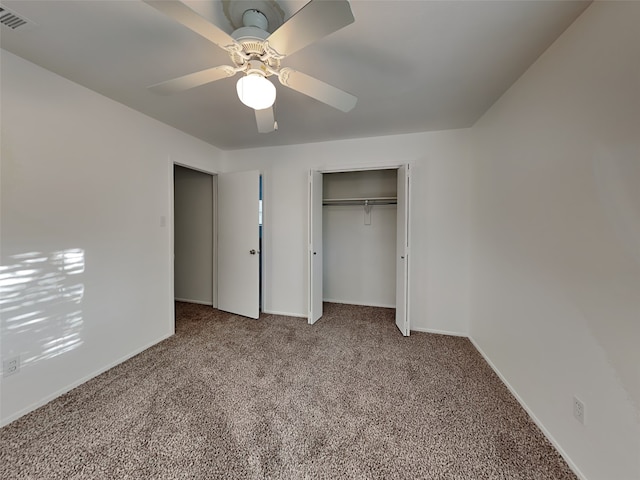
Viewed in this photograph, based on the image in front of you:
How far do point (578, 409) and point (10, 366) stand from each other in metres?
3.49

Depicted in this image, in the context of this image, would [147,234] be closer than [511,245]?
No

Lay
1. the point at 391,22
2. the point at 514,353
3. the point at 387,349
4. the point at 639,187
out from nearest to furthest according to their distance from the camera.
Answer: the point at 639,187 < the point at 391,22 < the point at 514,353 < the point at 387,349

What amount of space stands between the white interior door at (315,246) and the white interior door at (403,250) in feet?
3.46

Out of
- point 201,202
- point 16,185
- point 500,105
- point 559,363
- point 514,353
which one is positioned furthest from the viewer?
point 201,202

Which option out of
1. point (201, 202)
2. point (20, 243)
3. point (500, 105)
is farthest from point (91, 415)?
point (500, 105)

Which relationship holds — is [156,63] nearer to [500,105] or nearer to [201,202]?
[201,202]

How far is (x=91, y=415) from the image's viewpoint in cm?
172

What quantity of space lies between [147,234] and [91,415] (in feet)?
5.22

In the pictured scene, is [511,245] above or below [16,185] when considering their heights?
below

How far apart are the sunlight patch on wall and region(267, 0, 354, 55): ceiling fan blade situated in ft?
7.28

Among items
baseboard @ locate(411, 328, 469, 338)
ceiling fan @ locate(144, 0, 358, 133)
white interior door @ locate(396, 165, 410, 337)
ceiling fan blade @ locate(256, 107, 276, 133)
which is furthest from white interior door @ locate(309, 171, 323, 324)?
ceiling fan @ locate(144, 0, 358, 133)

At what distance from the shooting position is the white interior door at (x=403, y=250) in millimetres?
2906

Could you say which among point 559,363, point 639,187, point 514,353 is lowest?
point 514,353

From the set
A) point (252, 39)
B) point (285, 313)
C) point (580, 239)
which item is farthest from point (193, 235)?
point (580, 239)
